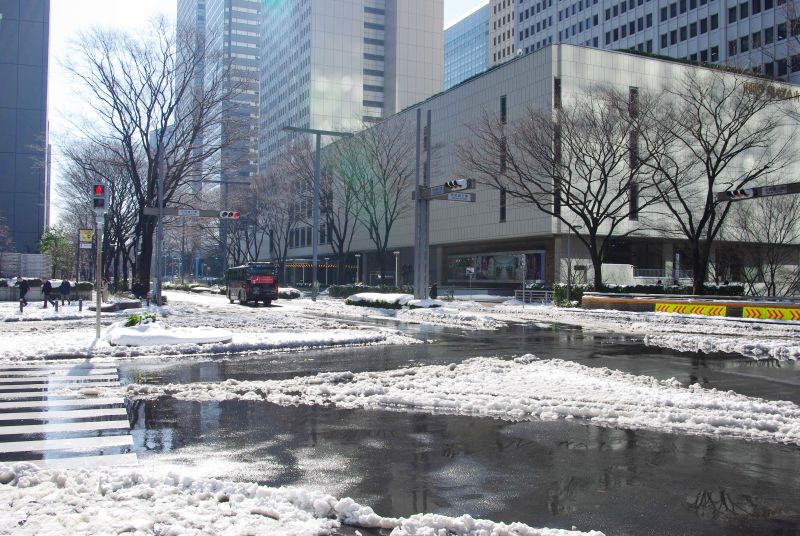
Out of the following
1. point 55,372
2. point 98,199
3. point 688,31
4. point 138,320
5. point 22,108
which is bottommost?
point 55,372

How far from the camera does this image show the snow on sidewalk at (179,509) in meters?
4.35

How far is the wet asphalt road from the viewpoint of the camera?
191 inches

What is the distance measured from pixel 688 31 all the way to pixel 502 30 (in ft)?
180

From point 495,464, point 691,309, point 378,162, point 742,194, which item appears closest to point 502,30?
point 378,162

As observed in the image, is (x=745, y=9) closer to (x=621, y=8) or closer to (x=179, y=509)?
(x=621, y=8)

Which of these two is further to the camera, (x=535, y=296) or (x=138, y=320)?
(x=535, y=296)

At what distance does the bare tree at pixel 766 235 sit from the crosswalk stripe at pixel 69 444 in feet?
137

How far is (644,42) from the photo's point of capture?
276ft

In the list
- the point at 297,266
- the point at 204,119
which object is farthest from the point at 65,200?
the point at 297,266

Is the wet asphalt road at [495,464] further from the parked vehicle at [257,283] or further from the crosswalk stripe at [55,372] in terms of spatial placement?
the parked vehicle at [257,283]

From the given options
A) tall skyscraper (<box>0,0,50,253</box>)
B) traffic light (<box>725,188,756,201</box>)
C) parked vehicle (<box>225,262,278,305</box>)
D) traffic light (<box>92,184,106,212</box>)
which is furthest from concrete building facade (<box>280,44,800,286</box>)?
tall skyscraper (<box>0,0,50,253</box>)

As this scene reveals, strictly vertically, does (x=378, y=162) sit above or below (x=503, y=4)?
below

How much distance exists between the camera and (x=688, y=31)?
254ft

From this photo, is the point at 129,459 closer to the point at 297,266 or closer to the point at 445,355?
the point at 445,355
